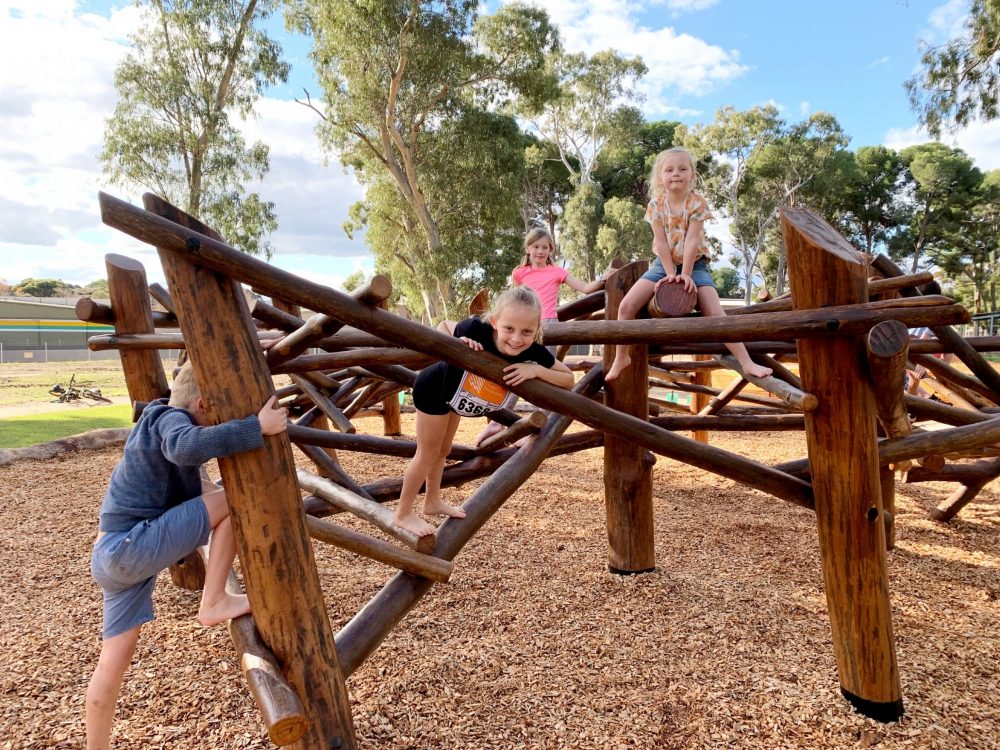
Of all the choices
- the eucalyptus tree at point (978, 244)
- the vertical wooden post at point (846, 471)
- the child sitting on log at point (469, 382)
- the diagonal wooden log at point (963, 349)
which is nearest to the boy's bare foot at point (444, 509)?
the child sitting on log at point (469, 382)

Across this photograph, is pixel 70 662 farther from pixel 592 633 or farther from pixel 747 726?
pixel 747 726

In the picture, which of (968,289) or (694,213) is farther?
(968,289)

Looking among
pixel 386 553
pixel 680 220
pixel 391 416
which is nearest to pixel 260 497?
pixel 386 553

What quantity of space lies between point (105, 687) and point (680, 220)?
3412 millimetres

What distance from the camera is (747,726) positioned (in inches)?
102

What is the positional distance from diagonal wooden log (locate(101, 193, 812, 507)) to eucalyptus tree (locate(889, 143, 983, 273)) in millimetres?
35058

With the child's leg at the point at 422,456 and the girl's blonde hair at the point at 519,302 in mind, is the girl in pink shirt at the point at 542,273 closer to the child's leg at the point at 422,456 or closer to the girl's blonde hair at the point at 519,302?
the child's leg at the point at 422,456

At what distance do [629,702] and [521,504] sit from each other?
11.0 feet

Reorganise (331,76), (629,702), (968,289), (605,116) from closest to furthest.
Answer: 1. (629,702)
2. (331,76)
3. (605,116)
4. (968,289)

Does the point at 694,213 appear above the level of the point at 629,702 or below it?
above

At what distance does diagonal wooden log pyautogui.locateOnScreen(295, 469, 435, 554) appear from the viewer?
2.63 meters

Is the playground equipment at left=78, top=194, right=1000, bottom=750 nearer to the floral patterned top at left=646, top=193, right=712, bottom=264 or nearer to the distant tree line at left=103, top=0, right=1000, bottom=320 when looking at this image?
the floral patterned top at left=646, top=193, right=712, bottom=264

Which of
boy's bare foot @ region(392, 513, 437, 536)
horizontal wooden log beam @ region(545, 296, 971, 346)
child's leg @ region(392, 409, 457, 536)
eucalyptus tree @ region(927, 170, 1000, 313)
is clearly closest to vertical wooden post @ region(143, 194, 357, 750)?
boy's bare foot @ region(392, 513, 437, 536)

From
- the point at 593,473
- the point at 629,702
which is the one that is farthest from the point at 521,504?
the point at 629,702
